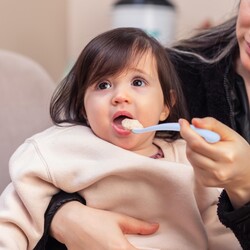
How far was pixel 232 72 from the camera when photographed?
3.75ft

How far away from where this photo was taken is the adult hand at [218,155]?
0.66 meters

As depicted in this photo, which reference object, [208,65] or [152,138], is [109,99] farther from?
[208,65]

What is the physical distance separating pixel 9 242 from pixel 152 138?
0.31 m

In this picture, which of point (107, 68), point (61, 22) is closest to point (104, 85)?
point (107, 68)

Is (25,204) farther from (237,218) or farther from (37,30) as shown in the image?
A: (37,30)

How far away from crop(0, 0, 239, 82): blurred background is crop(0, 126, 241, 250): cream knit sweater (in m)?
1.21

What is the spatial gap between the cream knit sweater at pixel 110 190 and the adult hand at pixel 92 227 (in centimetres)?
2

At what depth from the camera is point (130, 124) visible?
2.69 feet

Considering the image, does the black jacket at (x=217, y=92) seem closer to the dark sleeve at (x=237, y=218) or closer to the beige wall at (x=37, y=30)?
the dark sleeve at (x=237, y=218)

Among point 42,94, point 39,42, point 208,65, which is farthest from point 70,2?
point 208,65

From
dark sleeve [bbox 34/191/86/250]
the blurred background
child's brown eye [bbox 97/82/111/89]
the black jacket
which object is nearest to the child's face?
child's brown eye [bbox 97/82/111/89]

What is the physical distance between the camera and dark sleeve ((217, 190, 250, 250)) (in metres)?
0.74

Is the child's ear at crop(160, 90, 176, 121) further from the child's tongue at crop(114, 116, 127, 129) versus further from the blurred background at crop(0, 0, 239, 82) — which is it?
the blurred background at crop(0, 0, 239, 82)

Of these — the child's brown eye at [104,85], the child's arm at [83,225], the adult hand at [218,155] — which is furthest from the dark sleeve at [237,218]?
the child's brown eye at [104,85]
